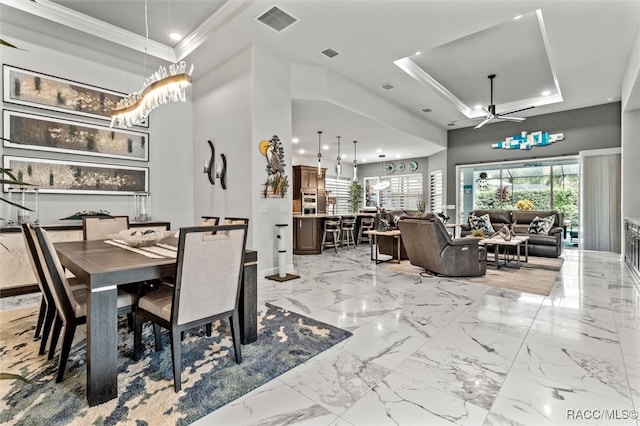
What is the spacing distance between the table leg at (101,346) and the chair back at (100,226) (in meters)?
2.17

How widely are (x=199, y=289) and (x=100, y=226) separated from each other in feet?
8.61

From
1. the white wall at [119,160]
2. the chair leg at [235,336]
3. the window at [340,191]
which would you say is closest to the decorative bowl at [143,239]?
the chair leg at [235,336]

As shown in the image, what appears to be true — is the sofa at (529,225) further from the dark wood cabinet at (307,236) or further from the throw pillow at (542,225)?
the dark wood cabinet at (307,236)

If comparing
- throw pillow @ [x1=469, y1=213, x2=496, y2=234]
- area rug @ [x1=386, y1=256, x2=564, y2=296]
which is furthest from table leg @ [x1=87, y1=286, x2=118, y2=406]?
throw pillow @ [x1=469, y1=213, x2=496, y2=234]

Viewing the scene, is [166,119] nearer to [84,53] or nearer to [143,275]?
[84,53]

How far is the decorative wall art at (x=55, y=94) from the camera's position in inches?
165

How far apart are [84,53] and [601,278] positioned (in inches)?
336

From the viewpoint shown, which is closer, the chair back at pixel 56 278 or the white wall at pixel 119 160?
the chair back at pixel 56 278

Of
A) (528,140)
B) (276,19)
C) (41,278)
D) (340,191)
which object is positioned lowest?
(41,278)

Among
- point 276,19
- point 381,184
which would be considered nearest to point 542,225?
point 381,184

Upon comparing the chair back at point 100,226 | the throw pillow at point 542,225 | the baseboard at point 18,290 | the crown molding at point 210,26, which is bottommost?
the baseboard at point 18,290

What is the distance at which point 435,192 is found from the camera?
10.6m

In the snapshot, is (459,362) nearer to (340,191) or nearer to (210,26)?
(210,26)

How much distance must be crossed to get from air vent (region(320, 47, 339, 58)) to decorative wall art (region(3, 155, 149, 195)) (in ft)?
11.7
